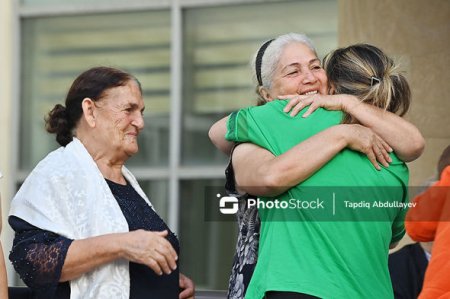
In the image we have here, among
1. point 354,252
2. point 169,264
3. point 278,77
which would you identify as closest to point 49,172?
point 169,264

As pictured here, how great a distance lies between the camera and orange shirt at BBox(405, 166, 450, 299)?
3873 mm

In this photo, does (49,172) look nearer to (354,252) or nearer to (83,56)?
(354,252)

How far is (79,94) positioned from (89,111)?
2.9 inches

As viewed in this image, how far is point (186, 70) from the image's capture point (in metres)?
7.76

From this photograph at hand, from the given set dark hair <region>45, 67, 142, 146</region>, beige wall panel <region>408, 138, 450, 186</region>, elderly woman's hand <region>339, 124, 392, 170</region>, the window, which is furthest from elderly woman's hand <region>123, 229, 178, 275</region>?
the window

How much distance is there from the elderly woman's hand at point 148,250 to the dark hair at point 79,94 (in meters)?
0.60

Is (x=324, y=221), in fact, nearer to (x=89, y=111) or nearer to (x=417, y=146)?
(x=417, y=146)

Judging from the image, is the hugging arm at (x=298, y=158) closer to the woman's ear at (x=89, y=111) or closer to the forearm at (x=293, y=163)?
the forearm at (x=293, y=163)

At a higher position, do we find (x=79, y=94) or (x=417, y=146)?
(x=79, y=94)

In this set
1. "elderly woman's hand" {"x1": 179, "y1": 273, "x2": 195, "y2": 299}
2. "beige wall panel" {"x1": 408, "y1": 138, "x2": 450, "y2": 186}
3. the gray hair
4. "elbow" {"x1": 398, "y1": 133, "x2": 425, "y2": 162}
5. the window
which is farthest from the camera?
the window

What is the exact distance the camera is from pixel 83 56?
8.00 m

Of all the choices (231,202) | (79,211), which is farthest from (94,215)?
(231,202)

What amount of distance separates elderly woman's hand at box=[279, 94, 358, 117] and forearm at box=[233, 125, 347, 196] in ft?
0.32

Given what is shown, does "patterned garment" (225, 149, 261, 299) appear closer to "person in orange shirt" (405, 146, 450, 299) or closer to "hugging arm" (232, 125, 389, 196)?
"hugging arm" (232, 125, 389, 196)
